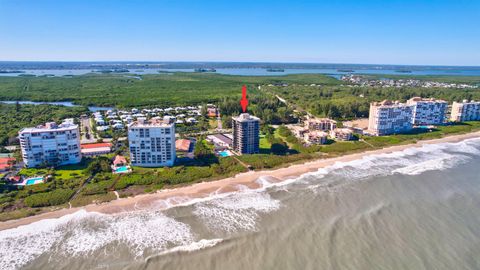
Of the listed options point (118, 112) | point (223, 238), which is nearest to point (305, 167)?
point (223, 238)

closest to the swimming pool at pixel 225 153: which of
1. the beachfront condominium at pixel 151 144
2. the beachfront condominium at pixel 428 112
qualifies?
the beachfront condominium at pixel 151 144

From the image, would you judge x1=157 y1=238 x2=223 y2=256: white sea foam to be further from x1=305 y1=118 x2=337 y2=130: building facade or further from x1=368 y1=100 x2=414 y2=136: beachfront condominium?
x1=368 y1=100 x2=414 y2=136: beachfront condominium

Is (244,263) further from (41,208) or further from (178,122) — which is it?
(178,122)

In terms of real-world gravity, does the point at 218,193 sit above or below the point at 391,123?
below

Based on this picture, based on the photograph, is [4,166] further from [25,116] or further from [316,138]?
[316,138]

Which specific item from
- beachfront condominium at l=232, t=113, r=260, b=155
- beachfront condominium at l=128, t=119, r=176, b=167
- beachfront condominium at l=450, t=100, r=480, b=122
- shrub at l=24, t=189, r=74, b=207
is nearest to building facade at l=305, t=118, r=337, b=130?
beachfront condominium at l=232, t=113, r=260, b=155

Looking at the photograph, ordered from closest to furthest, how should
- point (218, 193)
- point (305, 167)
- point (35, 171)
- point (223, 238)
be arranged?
point (223, 238), point (218, 193), point (35, 171), point (305, 167)

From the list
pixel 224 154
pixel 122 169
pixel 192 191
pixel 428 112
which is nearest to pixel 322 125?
pixel 224 154
